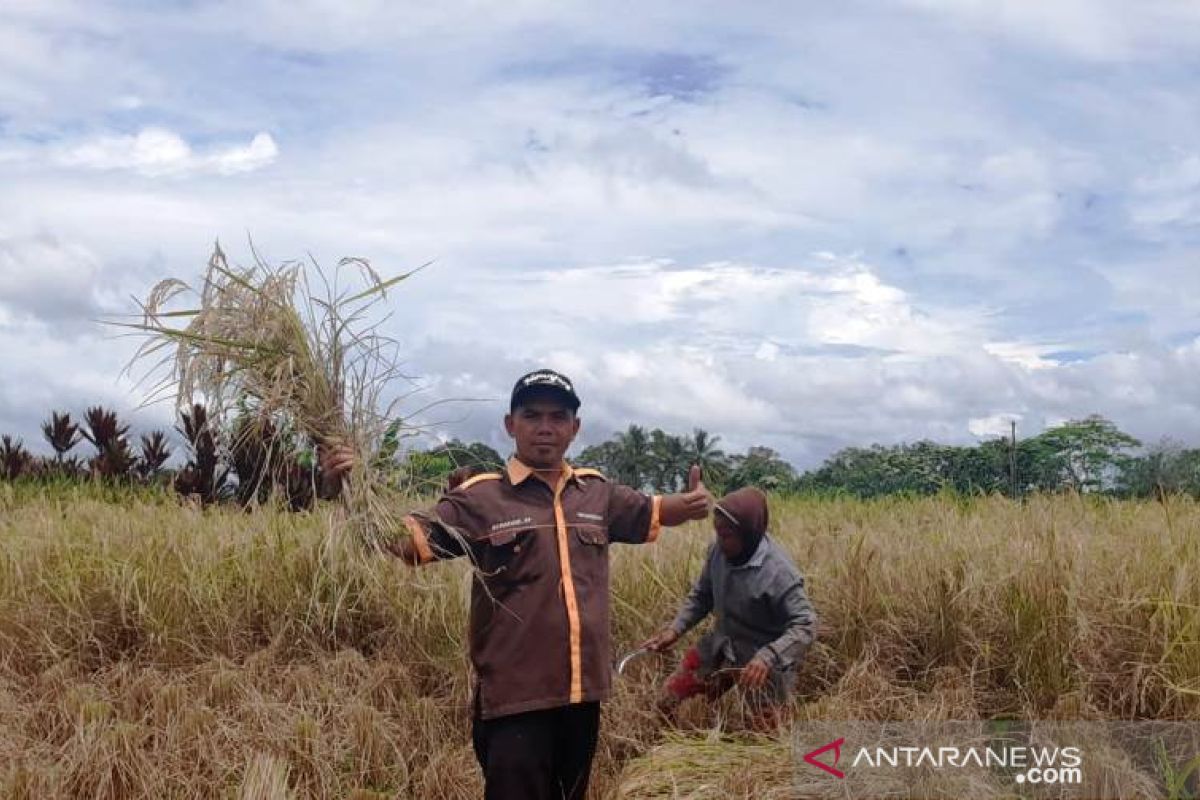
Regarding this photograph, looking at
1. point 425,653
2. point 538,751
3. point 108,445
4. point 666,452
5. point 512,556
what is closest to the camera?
point 538,751

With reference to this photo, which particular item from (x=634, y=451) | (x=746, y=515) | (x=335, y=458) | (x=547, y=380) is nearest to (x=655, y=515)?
(x=547, y=380)

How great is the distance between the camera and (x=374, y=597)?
6.21m

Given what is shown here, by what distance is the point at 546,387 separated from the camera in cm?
393

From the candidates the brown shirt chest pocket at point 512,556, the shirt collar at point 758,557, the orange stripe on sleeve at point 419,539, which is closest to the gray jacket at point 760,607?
the shirt collar at point 758,557

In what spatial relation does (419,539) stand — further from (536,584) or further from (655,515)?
(655,515)

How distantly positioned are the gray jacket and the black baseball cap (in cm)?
141

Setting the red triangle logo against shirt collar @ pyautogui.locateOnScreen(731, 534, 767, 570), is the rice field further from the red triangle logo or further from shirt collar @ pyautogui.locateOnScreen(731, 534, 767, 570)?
shirt collar @ pyautogui.locateOnScreen(731, 534, 767, 570)

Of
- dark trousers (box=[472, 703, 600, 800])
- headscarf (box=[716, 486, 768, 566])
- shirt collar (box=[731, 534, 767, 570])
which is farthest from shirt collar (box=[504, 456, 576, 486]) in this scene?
shirt collar (box=[731, 534, 767, 570])

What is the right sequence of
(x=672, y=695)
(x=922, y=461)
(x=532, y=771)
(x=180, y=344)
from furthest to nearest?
(x=922, y=461)
(x=672, y=695)
(x=180, y=344)
(x=532, y=771)

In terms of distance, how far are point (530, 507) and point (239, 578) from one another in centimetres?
315

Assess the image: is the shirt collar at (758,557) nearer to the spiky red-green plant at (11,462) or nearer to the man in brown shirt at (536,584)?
the man in brown shirt at (536,584)

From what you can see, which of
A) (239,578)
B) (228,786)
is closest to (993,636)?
(228,786)

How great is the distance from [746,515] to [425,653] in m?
2.05

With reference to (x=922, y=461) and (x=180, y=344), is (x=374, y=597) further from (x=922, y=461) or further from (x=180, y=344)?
(x=922, y=461)
